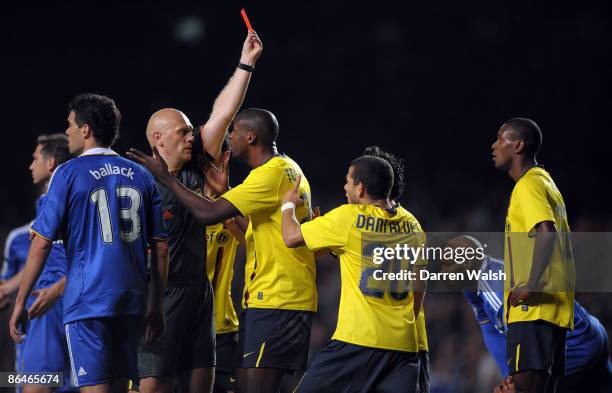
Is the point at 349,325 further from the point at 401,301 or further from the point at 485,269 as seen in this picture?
the point at 485,269

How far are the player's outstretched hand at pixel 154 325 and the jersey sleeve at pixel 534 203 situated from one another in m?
2.32

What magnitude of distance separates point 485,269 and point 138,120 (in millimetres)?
9950

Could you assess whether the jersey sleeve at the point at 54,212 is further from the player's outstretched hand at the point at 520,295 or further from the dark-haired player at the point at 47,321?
the player's outstretched hand at the point at 520,295

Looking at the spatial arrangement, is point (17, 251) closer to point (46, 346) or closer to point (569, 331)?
point (46, 346)

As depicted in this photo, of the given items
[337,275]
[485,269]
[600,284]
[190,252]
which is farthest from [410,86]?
[190,252]

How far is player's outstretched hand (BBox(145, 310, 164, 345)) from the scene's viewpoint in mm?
5023

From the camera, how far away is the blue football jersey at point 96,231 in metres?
4.72

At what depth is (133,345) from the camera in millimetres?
4848

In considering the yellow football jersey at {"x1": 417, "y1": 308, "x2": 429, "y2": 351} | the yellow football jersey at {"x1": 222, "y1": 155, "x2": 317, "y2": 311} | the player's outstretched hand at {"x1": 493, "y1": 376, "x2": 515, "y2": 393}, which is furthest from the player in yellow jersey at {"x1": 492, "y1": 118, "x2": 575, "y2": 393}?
the yellow football jersey at {"x1": 222, "y1": 155, "x2": 317, "y2": 311}

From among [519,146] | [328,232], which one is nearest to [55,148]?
[328,232]

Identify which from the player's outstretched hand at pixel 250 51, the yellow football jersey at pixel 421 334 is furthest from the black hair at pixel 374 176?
the player's outstretched hand at pixel 250 51

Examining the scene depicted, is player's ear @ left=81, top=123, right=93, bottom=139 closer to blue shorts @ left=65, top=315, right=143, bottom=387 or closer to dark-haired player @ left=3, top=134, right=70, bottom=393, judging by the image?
blue shorts @ left=65, top=315, right=143, bottom=387

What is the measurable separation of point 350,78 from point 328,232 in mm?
10832

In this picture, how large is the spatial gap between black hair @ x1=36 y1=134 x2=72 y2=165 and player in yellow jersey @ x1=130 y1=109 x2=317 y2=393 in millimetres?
1682
